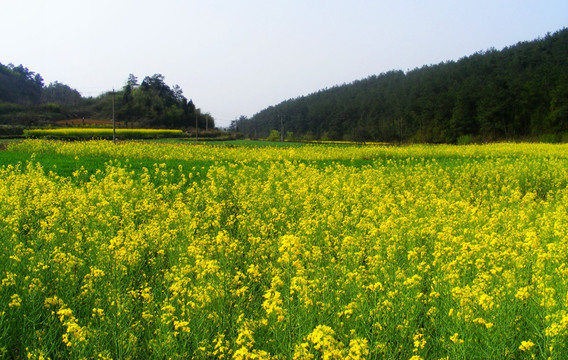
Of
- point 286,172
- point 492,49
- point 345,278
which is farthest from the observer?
point 492,49

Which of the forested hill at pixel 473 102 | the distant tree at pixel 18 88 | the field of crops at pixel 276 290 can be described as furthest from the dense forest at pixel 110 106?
the field of crops at pixel 276 290

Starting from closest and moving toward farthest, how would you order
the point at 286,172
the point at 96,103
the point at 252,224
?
the point at 252,224, the point at 286,172, the point at 96,103

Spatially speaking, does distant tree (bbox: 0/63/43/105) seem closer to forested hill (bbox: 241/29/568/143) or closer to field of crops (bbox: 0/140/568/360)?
forested hill (bbox: 241/29/568/143)

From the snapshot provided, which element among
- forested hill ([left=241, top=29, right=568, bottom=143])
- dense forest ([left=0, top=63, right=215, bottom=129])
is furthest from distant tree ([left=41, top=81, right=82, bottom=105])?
forested hill ([left=241, top=29, right=568, bottom=143])

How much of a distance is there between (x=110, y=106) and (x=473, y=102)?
61.6 meters

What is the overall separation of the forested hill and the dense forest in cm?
1912

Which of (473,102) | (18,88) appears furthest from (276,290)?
(18,88)

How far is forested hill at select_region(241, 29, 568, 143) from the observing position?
2672 inches

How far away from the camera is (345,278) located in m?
4.66

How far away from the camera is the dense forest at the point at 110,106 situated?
68650 millimetres

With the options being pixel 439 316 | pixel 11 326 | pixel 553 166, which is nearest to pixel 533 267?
pixel 439 316

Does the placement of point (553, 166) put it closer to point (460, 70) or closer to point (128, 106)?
point (128, 106)

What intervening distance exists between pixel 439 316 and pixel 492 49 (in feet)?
332

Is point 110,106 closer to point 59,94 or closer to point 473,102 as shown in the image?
point 59,94
